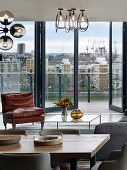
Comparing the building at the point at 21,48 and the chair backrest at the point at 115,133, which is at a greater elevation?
the building at the point at 21,48

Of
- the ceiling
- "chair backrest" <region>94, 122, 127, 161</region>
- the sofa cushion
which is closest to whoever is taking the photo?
"chair backrest" <region>94, 122, 127, 161</region>

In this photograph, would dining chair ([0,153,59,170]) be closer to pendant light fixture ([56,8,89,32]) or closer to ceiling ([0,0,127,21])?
ceiling ([0,0,127,21])

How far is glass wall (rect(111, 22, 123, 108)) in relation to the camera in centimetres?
1055

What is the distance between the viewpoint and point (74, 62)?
10906 mm

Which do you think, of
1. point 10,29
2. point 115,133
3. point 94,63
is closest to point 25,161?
point 115,133

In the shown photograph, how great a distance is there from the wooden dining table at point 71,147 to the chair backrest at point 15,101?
4.47 metres

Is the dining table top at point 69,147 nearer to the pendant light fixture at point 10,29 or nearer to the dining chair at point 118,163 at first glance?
the dining chair at point 118,163

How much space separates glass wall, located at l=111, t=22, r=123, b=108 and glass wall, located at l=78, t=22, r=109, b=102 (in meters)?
0.60

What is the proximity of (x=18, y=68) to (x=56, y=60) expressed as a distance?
3.60ft

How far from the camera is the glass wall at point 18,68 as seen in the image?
10703mm

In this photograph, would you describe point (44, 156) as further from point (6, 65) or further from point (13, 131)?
point (6, 65)

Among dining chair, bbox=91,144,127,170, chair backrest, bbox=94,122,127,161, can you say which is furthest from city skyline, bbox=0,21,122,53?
dining chair, bbox=91,144,127,170

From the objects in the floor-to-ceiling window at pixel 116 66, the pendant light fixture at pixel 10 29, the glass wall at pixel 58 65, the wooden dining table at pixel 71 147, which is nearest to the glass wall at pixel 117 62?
the floor-to-ceiling window at pixel 116 66

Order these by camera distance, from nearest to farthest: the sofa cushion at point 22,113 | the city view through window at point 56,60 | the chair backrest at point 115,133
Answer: the chair backrest at point 115,133 → the sofa cushion at point 22,113 → the city view through window at point 56,60
